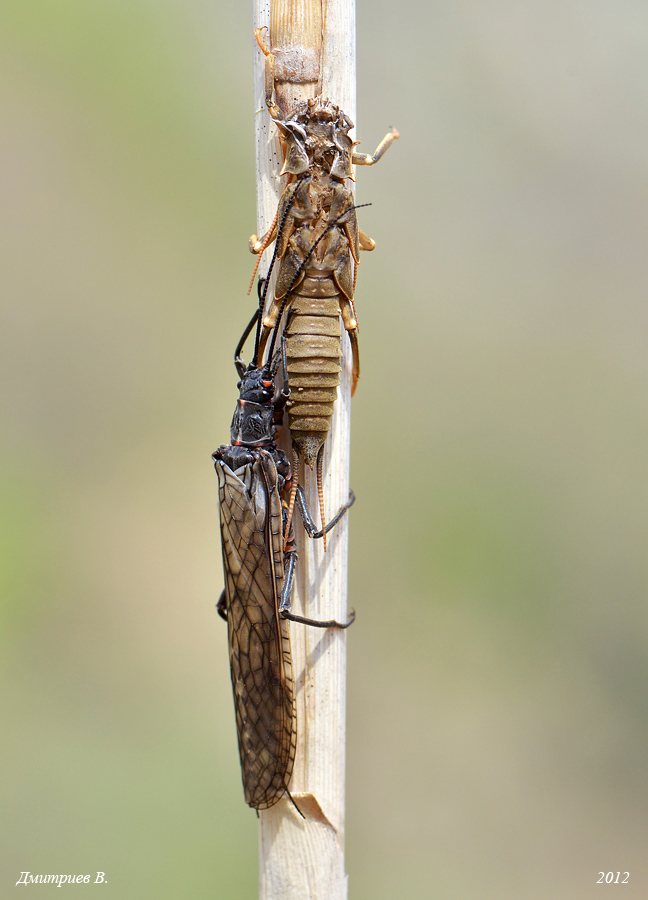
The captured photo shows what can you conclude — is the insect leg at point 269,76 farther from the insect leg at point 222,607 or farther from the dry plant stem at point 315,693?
the insect leg at point 222,607

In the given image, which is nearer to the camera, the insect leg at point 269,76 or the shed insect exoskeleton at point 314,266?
the insect leg at point 269,76

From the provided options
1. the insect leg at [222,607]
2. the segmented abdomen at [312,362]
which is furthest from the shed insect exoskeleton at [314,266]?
the insect leg at [222,607]

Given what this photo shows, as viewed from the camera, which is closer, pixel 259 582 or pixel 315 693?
pixel 315 693

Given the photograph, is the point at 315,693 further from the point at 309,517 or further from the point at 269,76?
the point at 269,76

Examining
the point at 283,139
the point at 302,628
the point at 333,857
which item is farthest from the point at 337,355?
the point at 333,857

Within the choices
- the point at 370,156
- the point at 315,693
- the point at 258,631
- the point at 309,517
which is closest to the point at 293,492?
the point at 309,517

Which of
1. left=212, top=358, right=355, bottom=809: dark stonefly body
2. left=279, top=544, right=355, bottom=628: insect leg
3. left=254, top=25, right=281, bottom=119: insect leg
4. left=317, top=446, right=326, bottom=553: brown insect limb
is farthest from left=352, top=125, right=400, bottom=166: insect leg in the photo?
left=279, top=544, right=355, bottom=628: insect leg
